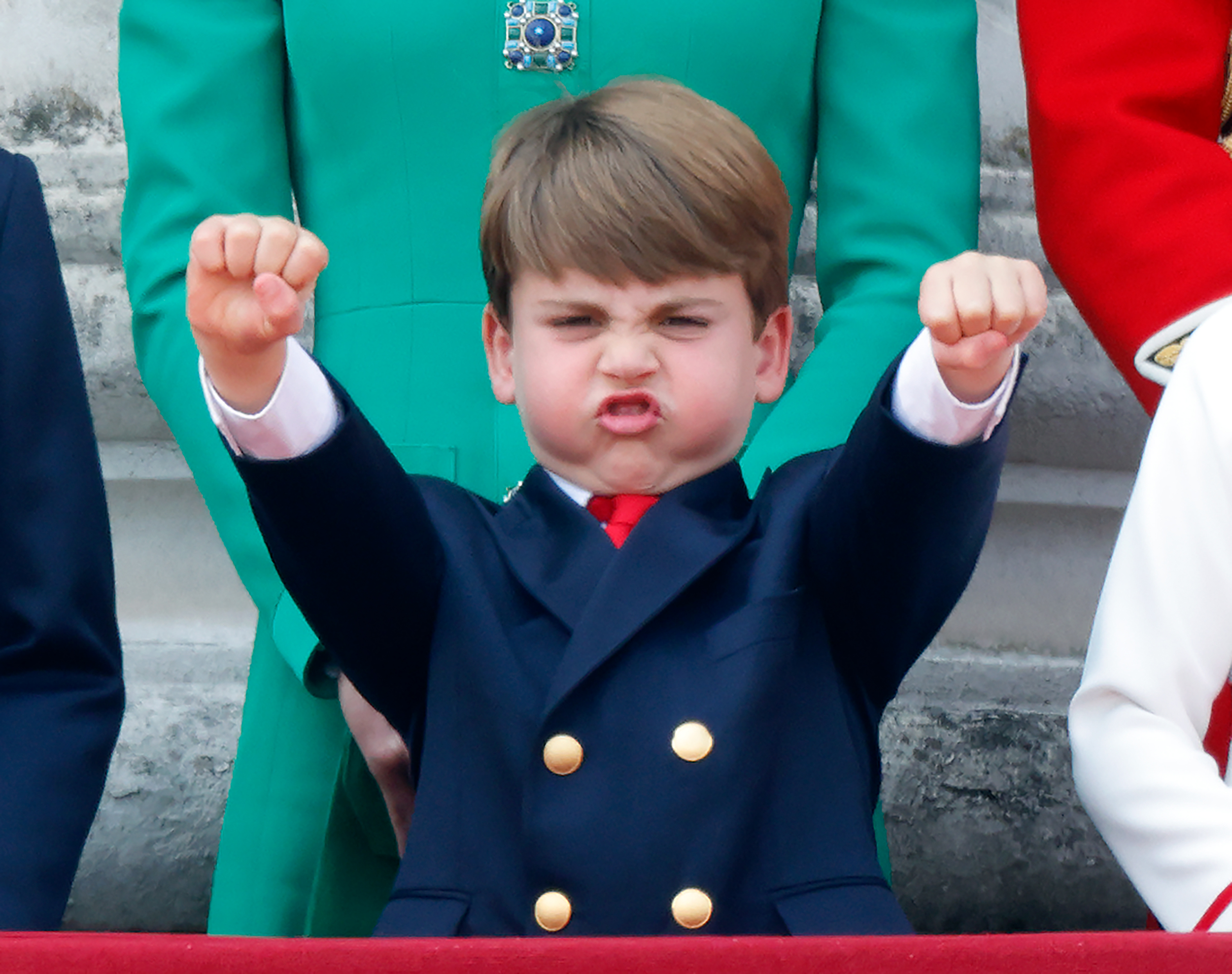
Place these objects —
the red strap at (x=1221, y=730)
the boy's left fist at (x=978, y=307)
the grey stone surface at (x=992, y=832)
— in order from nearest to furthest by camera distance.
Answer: the boy's left fist at (x=978, y=307), the red strap at (x=1221, y=730), the grey stone surface at (x=992, y=832)

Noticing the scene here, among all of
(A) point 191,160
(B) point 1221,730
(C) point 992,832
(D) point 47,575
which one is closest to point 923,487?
(B) point 1221,730

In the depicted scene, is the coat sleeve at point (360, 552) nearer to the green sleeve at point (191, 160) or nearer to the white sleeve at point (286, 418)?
the white sleeve at point (286, 418)

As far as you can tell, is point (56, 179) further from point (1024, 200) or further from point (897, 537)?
point (897, 537)

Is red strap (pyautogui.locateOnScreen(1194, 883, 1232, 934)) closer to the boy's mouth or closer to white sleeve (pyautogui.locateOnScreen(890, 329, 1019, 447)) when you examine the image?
white sleeve (pyautogui.locateOnScreen(890, 329, 1019, 447))

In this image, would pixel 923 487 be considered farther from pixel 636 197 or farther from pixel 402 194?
pixel 402 194

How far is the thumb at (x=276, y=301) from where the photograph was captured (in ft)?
2.80

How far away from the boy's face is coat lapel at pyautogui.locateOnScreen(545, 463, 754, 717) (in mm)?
29

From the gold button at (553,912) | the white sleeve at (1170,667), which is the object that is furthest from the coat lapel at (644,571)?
the white sleeve at (1170,667)

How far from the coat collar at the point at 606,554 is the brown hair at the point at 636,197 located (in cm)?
13

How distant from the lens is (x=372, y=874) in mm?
1168

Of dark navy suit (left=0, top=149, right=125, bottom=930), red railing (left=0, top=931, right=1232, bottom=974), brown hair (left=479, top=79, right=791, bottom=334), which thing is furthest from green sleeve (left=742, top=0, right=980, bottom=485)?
red railing (left=0, top=931, right=1232, bottom=974)

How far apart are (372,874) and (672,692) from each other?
32 centimetres

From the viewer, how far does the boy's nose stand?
0.98 m

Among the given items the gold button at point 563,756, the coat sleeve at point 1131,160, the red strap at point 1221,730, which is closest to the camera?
the gold button at point 563,756
